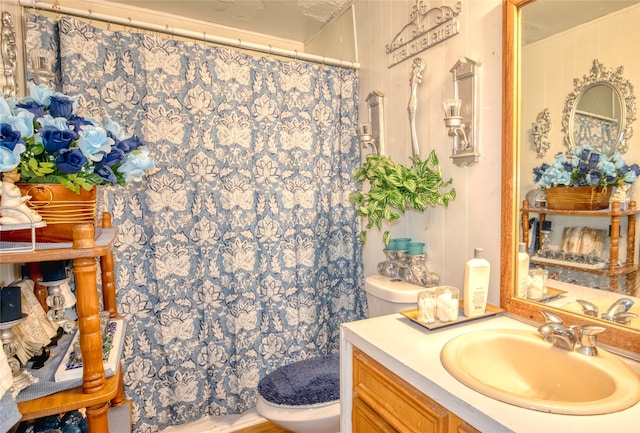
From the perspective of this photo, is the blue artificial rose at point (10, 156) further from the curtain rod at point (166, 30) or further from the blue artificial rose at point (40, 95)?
the curtain rod at point (166, 30)

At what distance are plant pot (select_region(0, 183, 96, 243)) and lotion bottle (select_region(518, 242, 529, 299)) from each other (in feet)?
4.21

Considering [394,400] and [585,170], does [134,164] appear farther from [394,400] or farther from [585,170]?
[585,170]

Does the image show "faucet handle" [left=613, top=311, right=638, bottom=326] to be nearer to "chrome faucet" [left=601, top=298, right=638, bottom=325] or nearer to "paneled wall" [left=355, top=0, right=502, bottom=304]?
"chrome faucet" [left=601, top=298, right=638, bottom=325]

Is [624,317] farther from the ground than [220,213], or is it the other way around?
[220,213]

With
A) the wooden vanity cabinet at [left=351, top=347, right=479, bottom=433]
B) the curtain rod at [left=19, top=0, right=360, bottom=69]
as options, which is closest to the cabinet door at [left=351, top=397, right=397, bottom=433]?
the wooden vanity cabinet at [left=351, top=347, right=479, bottom=433]

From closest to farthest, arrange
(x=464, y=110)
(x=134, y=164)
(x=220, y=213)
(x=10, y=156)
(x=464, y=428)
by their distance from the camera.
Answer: (x=10, y=156) < (x=464, y=428) < (x=134, y=164) < (x=464, y=110) < (x=220, y=213)

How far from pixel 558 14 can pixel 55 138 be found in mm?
1379

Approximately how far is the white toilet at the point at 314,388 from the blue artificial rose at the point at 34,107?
4.02ft

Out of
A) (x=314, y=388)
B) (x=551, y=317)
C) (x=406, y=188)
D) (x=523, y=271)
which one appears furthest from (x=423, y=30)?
(x=314, y=388)

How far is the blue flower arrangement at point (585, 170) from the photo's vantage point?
96 centimetres

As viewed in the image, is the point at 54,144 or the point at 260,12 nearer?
the point at 54,144

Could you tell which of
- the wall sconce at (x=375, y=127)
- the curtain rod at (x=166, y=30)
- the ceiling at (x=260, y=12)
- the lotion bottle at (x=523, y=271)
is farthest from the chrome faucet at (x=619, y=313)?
the ceiling at (x=260, y=12)

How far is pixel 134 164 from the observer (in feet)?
2.80

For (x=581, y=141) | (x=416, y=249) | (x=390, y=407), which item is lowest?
(x=390, y=407)
